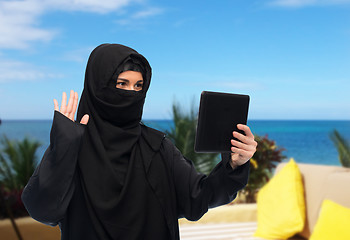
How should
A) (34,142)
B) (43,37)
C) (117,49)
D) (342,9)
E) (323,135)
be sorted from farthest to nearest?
(323,135)
(43,37)
(342,9)
(34,142)
(117,49)

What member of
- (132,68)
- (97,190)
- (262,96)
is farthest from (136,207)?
(262,96)

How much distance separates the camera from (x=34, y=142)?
13.1 feet

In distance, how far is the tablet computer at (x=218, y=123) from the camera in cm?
112

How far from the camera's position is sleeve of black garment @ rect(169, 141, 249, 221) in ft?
3.79

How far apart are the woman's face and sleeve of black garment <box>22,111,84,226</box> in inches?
8.0

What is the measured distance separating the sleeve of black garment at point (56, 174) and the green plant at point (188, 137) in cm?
314

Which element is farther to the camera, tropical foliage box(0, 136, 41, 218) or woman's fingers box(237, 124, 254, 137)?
tropical foliage box(0, 136, 41, 218)

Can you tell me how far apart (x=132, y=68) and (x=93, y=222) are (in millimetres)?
472

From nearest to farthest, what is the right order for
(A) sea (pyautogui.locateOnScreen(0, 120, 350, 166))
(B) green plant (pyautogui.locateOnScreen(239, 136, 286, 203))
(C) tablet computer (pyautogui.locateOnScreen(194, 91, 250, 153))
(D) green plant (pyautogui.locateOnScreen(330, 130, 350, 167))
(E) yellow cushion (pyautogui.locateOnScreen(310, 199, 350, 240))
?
1. (C) tablet computer (pyautogui.locateOnScreen(194, 91, 250, 153))
2. (E) yellow cushion (pyautogui.locateOnScreen(310, 199, 350, 240))
3. (B) green plant (pyautogui.locateOnScreen(239, 136, 286, 203))
4. (D) green plant (pyautogui.locateOnScreen(330, 130, 350, 167))
5. (A) sea (pyautogui.locateOnScreen(0, 120, 350, 166))

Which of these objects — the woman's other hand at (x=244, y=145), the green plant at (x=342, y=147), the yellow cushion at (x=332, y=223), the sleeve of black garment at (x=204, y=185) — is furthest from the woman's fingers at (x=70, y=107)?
the green plant at (x=342, y=147)

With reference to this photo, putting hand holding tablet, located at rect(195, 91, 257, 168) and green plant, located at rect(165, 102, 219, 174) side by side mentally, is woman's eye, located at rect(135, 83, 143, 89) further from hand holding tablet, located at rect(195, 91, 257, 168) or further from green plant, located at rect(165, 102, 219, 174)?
green plant, located at rect(165, 102, 219, 174)

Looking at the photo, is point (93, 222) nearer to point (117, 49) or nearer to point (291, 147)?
point (117, 49)

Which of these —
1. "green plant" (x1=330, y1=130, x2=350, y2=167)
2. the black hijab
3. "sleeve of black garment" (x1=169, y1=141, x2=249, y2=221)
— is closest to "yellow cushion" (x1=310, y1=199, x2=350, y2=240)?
"sleeve of black garment" (x1=169, y1=141, x2=249, y2=221)

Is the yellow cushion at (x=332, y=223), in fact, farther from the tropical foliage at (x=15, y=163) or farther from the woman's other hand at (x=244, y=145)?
the tropical foliage at (x=15, y=163)
